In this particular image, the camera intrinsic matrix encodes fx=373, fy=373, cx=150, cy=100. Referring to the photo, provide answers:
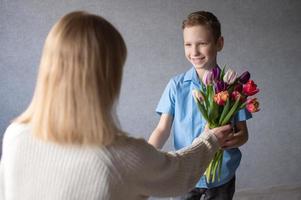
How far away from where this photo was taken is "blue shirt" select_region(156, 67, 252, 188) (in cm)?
145

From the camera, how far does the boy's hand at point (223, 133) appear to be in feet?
3.95

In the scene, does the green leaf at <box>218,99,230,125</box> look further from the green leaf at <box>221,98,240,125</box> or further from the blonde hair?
the blonde hair

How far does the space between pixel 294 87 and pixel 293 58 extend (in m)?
0.23

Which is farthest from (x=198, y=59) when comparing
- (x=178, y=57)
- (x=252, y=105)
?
(x=178, y=57)

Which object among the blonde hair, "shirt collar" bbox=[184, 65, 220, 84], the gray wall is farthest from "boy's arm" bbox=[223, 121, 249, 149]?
the gray wall

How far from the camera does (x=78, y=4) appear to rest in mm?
2387

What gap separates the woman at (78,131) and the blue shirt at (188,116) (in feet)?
1.85

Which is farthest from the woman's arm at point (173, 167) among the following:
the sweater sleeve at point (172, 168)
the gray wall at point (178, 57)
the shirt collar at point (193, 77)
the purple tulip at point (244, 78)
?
the gray wall at point (178, 57)

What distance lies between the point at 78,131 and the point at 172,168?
28 centimetres

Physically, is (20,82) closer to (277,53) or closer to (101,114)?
(101,114)

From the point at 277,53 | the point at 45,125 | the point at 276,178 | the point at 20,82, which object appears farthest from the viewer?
the point at 276,178

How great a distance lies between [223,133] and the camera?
1.23 metres

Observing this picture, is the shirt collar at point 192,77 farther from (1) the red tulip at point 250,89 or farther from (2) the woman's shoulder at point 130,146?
(2) the woman's shoulder at point 130,146

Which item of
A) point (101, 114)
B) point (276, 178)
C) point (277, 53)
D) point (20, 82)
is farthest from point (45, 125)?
point (276, 178)
